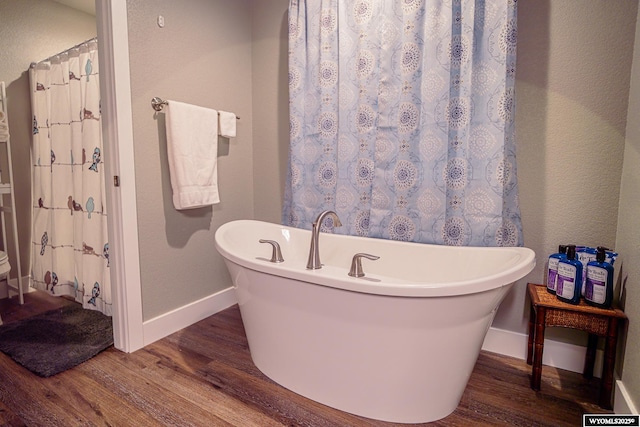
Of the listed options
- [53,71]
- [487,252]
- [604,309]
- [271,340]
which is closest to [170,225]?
[271,340]

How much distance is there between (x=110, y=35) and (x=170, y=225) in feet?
3.33

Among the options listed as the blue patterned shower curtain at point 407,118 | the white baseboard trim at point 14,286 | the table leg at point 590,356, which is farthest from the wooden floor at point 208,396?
the white baseboard trim at point 14,286

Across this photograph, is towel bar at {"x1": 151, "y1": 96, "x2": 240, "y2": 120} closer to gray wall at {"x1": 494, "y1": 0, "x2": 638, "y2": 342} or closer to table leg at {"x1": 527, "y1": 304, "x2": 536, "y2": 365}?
gray wall at {"x1": 494, "y1": 0, "x2": 638, "y2": 342}

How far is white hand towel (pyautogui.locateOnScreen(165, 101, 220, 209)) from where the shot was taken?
192 cm

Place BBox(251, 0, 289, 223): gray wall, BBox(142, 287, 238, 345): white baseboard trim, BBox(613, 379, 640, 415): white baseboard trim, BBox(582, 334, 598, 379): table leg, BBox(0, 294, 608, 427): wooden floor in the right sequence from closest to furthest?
BBox(613, 379, 640, 415): white baseboard trim, BBox(0, 294, 608, 427): wooden floor, BBox(582, 334, 598, 379): table leg, BBox(142, 287, 238, 345): white baseboard trim, BBox(251, 0, 289, 223): gray wall

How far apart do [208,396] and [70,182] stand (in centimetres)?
187

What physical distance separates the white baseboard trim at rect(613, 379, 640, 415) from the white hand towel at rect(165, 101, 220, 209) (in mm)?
2160

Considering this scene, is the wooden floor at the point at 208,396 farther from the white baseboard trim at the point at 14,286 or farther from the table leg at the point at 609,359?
Answer: the white baseboard trim at the point at 14,286

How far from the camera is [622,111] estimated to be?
1524mm

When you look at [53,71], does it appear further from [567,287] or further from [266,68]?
[567,287]

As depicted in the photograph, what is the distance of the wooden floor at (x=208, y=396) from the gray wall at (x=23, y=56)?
139cm

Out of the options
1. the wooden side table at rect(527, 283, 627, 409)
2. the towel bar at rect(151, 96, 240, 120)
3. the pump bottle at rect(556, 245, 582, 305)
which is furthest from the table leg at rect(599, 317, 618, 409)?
the towel bar at rect(151, 96, 240, 120)

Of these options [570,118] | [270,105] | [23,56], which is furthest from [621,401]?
[23,56]

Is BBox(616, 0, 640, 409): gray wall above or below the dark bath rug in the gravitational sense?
above
